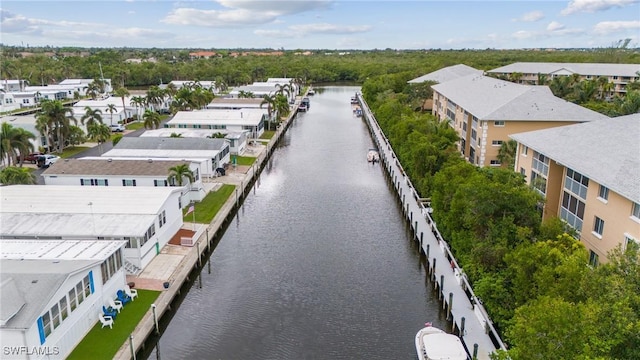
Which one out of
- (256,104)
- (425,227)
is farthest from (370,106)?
(425,227)

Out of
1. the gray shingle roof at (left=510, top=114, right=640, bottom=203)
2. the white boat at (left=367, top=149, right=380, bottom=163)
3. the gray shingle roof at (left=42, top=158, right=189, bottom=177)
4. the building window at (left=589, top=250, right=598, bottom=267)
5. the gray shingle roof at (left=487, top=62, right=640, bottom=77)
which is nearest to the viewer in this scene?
the gray shingle roof at (left=510, top=114, right=640, bottom=203)

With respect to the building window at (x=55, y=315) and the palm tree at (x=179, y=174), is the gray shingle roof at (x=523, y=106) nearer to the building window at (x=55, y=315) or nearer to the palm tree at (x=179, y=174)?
the palm tree at (x=179, y=174)

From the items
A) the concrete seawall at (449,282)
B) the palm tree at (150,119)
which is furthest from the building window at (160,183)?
the palm tree at (150,119)

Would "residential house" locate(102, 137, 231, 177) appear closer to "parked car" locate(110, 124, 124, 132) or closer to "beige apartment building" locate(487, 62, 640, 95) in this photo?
"parked car" locate(110, 124, 124, 132)

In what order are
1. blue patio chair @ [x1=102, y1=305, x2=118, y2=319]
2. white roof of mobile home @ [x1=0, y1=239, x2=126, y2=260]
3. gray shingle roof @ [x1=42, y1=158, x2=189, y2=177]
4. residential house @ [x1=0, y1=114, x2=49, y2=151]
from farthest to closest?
residential house @ [x1=0, y1=114, x2=49, y2=151] < gray shingle roof @ [x1=42, y1=158, x2=189, y2=177] < white roof of mobile home @ [x1=0, y1=239, x2=126, y2=260] < blue patio chair @ [x1=102, y1=305, x2=118, y2=319]

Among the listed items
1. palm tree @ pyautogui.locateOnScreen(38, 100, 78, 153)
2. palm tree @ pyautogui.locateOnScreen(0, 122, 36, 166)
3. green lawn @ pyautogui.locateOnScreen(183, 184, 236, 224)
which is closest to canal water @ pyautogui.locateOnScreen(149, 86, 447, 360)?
green lawn @ pyautogui.locateOnScreen(183, 184, 236, 224)

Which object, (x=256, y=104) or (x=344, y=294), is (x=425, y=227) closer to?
(x=344, y=294)
